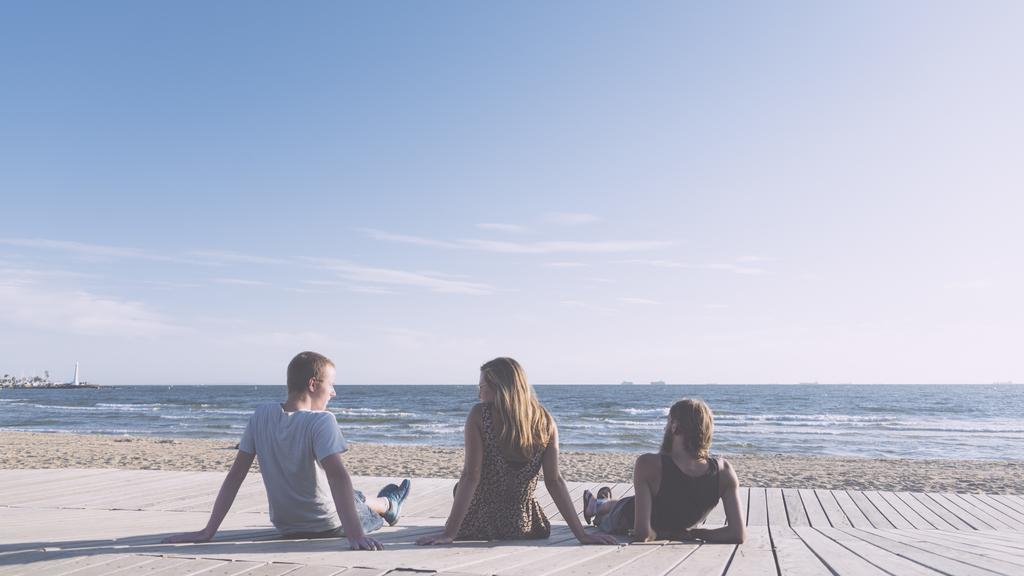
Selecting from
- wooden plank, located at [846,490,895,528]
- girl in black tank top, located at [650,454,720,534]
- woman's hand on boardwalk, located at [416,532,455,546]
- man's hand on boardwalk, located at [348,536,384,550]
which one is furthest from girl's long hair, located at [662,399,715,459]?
wooden plank, located at [846,490,895,528]

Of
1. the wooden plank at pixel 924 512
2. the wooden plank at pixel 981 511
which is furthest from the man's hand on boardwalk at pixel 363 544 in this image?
the wooden plank at pixel 981 511

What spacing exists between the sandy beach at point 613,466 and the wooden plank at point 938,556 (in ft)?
21.1

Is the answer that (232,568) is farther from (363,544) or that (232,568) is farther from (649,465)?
(649,465)

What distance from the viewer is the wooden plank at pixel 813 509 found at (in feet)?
20.4

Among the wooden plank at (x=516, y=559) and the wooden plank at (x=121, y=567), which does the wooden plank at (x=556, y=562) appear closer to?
the wooden plank at (x=516, y=559)

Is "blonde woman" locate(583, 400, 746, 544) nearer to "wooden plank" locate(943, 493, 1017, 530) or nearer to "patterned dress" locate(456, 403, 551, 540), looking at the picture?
"patterned dress" locate(456, 403, 551, 540)

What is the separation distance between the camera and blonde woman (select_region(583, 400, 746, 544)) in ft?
13.7

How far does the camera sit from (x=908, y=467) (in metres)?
16.1

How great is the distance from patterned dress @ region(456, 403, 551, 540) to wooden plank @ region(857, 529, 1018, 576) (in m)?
2.04

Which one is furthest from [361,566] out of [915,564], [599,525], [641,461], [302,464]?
[915,564]

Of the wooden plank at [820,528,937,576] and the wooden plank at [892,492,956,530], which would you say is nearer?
the wooden plank at [820,528,937,576]

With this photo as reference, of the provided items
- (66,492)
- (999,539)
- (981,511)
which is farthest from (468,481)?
(981,511)

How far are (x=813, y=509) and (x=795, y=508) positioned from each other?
175 millimetres

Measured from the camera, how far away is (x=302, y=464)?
389 centimetres
